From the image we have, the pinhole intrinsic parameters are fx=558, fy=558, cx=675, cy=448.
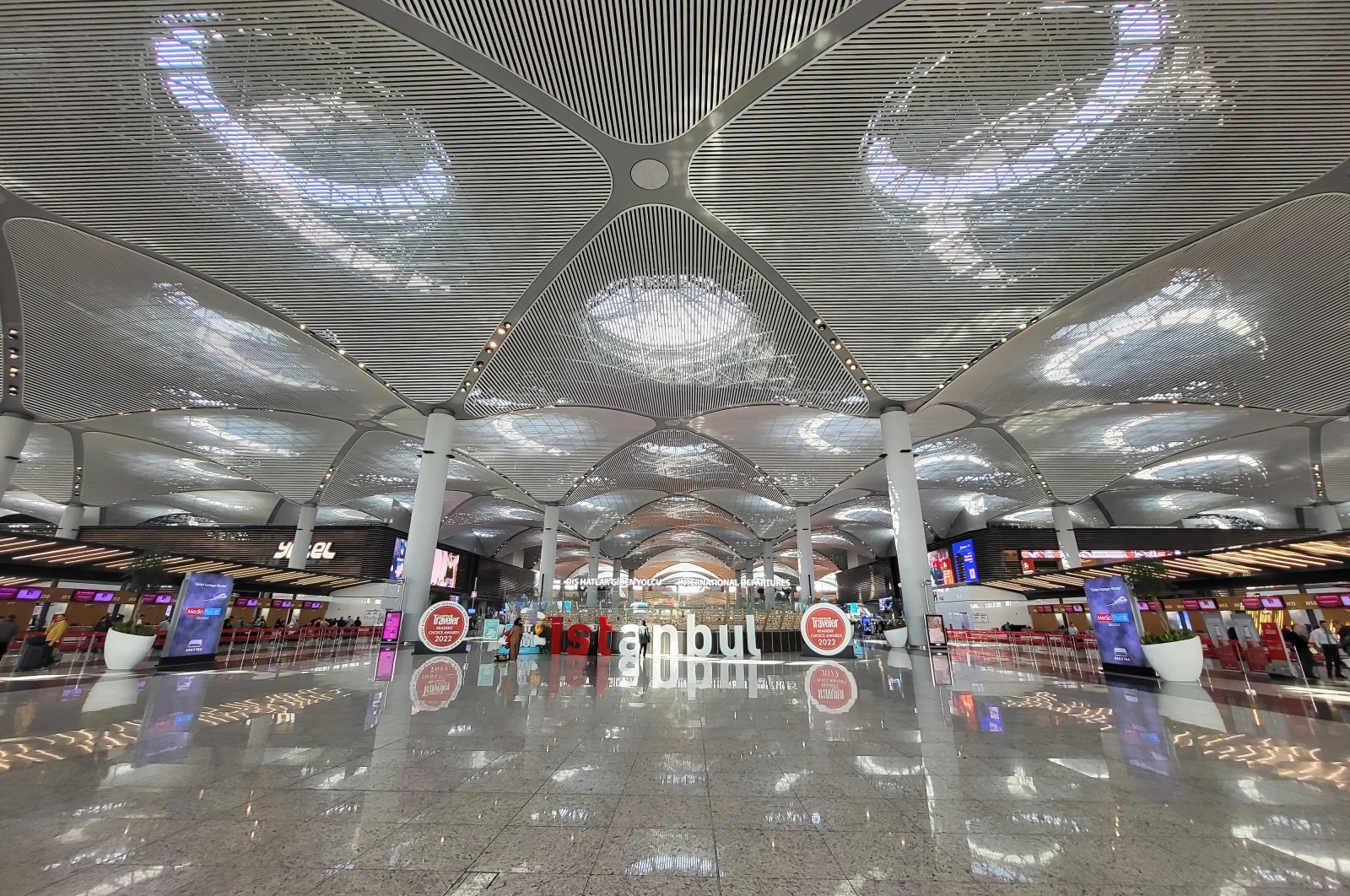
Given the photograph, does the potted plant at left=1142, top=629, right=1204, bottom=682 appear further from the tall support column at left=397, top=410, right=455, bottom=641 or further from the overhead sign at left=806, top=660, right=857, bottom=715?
the tall support column at left=397, top=410, right=455, bottom=641

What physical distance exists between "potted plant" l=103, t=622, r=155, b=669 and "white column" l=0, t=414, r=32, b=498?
13.4 m

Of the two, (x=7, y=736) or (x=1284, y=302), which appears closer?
(x=7, y=736)

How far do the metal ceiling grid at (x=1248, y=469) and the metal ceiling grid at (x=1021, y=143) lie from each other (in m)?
19.8

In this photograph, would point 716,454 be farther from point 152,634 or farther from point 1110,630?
point 152,634

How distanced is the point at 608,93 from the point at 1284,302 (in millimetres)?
20490

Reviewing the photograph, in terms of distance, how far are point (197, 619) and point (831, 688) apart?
1458 cm

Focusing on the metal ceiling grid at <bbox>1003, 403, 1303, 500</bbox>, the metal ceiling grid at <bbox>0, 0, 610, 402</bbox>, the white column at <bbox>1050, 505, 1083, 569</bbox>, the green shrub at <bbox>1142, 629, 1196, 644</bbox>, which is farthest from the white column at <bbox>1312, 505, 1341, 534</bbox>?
the metal ceiling grid at <bbox>0, 0, 610, 402</bbox>

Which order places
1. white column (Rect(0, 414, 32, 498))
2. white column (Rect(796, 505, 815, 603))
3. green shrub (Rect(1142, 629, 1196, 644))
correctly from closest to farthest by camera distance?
1. green shrub (Rect(1142, 629, 1196, 644))
2. white column (Rect(0, 414, 32, 498))
3. white column (Rect(796, 505, 815, 603))

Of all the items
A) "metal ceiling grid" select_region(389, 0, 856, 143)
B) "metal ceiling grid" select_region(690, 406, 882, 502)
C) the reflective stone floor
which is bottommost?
the reflective stone floor

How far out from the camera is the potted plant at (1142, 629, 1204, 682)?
10.3 metres

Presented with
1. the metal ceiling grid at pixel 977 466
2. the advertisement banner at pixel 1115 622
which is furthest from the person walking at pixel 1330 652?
the metal ceiling grid at pixel 977 466

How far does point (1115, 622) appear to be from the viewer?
1177 cm

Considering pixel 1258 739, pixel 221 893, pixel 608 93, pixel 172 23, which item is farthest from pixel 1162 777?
pixel 172 23

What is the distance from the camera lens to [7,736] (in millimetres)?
5648
